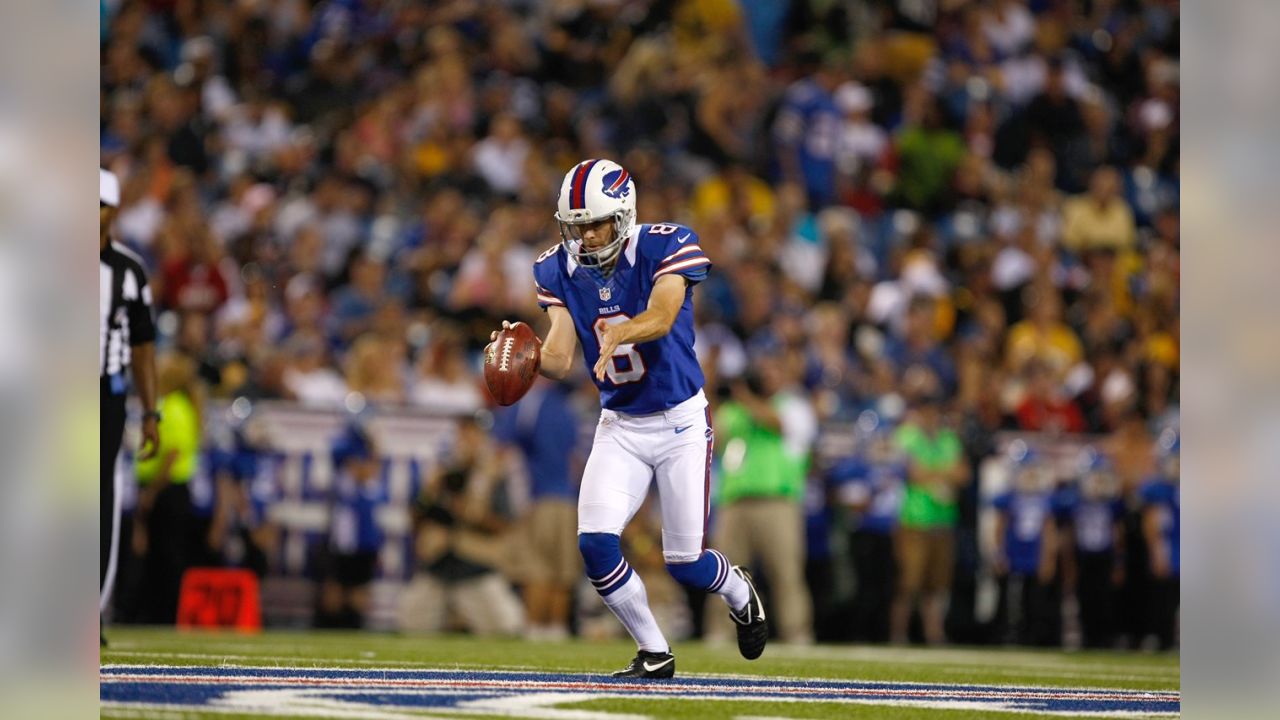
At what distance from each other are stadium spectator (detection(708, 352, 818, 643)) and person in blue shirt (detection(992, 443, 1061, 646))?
5.77 feet

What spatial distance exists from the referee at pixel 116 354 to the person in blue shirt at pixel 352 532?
3945 mm

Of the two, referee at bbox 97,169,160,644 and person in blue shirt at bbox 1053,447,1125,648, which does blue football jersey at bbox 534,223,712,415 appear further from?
person in blue shirt at bbox 1053,447,1125,648

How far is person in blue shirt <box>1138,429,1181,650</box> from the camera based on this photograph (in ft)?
42.5

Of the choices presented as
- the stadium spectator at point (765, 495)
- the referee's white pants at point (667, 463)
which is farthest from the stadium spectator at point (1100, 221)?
the referee's white pants at point (667, 463)

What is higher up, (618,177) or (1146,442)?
(618,177)

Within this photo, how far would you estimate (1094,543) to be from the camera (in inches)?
522

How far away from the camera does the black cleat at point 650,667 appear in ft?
22.5

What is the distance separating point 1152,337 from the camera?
1532 centimetres

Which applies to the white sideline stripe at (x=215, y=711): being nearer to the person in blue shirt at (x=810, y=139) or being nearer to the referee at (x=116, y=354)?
the referee at (x=116, y=354)

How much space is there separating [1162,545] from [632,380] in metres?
7.43

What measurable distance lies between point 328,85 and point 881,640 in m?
7.70

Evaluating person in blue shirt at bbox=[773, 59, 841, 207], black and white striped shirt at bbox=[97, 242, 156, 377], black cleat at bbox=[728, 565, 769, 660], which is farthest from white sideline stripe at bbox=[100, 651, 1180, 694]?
person in blue shirt at bbox=[773, 59, 841, 207]

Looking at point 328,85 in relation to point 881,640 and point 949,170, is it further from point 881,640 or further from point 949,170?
point 881,640
